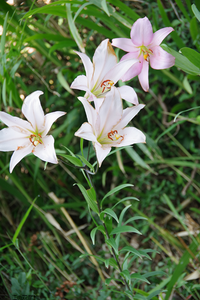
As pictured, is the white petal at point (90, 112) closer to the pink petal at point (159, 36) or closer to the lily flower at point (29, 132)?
the lily flower at point (29, 132)

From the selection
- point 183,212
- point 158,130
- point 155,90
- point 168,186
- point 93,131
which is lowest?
point 183,212

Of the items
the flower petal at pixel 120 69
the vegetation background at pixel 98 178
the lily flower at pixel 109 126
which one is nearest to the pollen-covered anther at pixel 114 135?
the lily flower at pixel 109 126

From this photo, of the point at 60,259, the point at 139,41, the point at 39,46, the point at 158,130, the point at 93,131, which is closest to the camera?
the point at 93,131

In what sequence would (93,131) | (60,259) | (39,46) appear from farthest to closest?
(39,46) → (60,259) → (93,131)

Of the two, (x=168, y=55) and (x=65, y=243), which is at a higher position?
(x=168, y=55)

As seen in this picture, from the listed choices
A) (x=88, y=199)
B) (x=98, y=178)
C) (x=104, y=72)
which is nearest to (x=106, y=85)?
(x=104, y=72)

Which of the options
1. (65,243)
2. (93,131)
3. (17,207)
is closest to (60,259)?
(65,243)

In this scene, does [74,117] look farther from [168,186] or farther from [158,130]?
[168,186]

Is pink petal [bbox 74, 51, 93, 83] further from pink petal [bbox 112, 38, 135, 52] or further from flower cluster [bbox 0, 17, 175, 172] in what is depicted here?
pink petal [bbox 112, 38, 135, 52]
